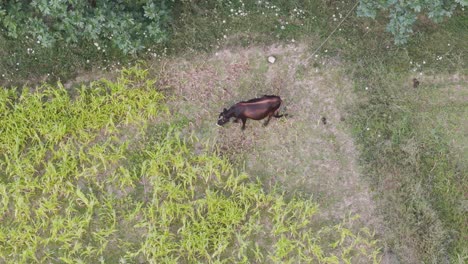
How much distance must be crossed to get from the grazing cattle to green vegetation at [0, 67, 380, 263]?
572mm

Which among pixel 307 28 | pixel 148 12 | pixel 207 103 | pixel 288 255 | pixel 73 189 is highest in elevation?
pixel 148 12

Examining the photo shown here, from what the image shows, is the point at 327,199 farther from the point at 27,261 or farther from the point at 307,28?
the point at 27,261

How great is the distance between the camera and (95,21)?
6609mm

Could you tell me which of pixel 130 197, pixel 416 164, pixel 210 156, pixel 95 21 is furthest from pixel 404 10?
pixel 130 197

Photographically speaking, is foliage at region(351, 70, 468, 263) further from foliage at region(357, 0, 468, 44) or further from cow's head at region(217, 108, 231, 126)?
cow's head at region(217, 108, 231, 126)

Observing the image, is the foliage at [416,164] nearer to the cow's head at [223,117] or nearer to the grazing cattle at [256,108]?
the grazing cattle at [256,108]

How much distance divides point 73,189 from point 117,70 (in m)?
1.60

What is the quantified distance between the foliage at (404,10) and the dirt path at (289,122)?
971mm

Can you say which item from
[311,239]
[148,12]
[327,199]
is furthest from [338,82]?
[148,12]

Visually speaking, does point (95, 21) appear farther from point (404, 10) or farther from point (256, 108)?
point (404, 10)

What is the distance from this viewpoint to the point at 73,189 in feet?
23.8

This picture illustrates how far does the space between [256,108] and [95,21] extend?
2.11m

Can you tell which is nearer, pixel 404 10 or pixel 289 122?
pixel 404 10

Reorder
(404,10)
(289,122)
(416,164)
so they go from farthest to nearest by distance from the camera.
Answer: (289,122) → (416,164) → (404,10)
